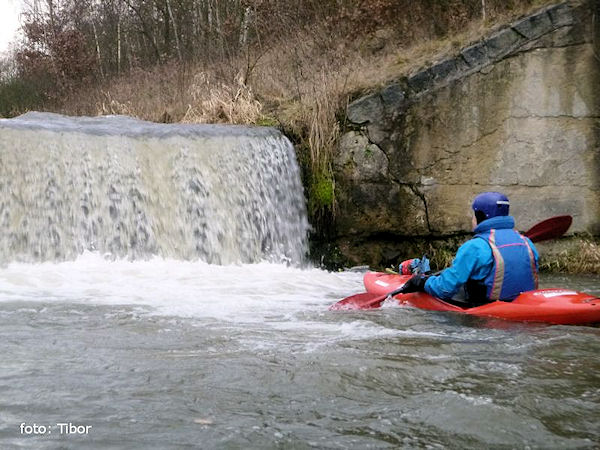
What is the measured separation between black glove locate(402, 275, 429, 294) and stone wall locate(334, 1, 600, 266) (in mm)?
3302

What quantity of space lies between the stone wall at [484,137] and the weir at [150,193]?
92cm

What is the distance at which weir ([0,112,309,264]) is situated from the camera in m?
7.33

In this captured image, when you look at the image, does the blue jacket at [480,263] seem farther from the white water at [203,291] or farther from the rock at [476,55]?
the rock at [476,55]

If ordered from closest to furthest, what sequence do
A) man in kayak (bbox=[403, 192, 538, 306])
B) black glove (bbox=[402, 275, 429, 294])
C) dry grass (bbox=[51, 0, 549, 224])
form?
man in kayak (bbox=[403, 192, 538, 306]) < black glove (bbox=[402, 275, 429, 294]) < dry grass (bbox=[51, 0, 549, 224])

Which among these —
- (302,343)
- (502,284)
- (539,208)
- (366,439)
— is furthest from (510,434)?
(539,208)

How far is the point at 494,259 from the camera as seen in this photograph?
4660 mm

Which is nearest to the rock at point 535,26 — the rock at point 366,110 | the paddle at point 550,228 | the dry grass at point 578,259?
the rock at point 366,110

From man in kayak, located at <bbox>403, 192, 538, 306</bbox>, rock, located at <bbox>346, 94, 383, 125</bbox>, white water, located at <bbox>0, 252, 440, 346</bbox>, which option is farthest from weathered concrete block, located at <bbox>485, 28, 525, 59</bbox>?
man in kayak, located at <bbox>403, 192, 538, 306</bbox>

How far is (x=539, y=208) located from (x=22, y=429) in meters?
6.72

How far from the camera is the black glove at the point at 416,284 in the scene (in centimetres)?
511

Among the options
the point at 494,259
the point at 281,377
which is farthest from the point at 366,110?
the point at 281,377

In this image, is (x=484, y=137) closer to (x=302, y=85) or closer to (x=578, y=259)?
(x=578, y=259)

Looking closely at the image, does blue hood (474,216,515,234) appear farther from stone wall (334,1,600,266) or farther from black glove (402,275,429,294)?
stone wall (334,1,600,266)

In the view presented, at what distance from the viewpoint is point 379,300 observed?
521 cm
